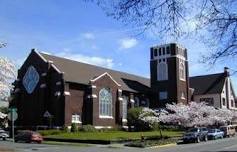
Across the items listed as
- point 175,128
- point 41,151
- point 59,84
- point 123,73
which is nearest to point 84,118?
point 59,84

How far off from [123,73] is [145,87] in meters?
4.97

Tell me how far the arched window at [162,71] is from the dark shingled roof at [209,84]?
1540cm

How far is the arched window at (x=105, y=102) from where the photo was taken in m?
73.8

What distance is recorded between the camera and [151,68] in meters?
Result: 91.3


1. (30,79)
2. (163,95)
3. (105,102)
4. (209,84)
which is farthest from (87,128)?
(209,84)

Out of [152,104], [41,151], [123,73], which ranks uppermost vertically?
[123,73]

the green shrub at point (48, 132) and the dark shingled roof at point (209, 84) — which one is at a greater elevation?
the dark shingled roof at point (209, 84)

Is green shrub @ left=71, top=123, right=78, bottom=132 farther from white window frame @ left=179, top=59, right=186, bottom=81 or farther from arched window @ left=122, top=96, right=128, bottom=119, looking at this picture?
white window frame @ left=179, top=59, right=186, bottom=81

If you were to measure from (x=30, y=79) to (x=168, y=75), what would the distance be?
25.2m

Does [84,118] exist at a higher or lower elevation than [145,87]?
lower

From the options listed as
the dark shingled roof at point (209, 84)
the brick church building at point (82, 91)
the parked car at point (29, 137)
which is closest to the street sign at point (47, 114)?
the brick church building at point (82, 91)

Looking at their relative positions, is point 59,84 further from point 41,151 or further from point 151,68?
point 41,151

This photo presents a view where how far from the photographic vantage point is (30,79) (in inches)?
2968

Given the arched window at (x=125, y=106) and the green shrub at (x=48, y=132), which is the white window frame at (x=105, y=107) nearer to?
the arched window at (x=125, y=106)
